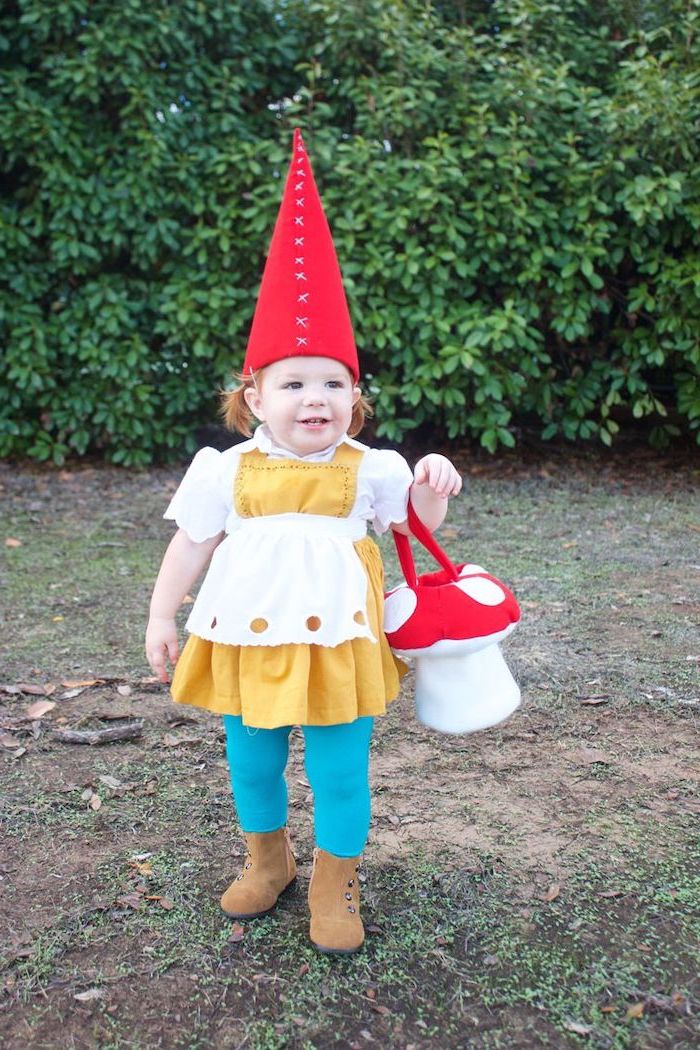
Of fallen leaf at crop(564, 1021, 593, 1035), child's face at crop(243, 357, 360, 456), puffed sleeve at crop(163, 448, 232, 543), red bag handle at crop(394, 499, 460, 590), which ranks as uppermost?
child's face at crop(243, 357, 360, 456)

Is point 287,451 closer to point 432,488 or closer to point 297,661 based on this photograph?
point 432,488

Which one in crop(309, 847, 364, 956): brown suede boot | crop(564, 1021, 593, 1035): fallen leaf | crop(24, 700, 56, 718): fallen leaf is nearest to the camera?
crop(564, 1021, 593, 1035): fallen leaf

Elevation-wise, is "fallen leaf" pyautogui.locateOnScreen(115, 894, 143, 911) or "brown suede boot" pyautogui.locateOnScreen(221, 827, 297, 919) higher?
"brown suede boot" pyautogui.locateOnScreen(221, 827, 297, 919)

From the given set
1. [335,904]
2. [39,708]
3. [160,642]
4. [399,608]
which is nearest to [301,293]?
[399,608]

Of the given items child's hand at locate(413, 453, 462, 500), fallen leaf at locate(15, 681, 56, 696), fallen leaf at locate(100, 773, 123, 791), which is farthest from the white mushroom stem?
fallen leaf at locate(15, 681, 56, 696)

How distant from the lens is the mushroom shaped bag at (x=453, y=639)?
207 centimetres

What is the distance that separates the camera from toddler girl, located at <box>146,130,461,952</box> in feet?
6.36

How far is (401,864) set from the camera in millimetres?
2367

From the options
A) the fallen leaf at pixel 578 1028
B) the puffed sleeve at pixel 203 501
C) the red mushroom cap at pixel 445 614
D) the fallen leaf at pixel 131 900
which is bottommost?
the fallen leaf at pixel 131 900

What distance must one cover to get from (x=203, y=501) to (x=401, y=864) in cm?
96

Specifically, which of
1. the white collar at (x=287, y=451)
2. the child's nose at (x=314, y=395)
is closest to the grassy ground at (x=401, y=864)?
the white collar at (x=287, y=451)

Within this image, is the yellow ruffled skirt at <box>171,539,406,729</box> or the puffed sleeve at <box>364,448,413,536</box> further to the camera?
the puffed sleeve at <box>364,448,413,536</box>

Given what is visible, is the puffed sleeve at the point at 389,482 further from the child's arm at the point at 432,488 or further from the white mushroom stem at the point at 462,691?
the white mushroom stem at the point at 462,691

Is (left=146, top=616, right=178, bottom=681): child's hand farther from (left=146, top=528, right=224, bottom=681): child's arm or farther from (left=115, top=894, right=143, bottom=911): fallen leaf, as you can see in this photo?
(left=115, top=894, right=143, bottom=911): fallen leaf
